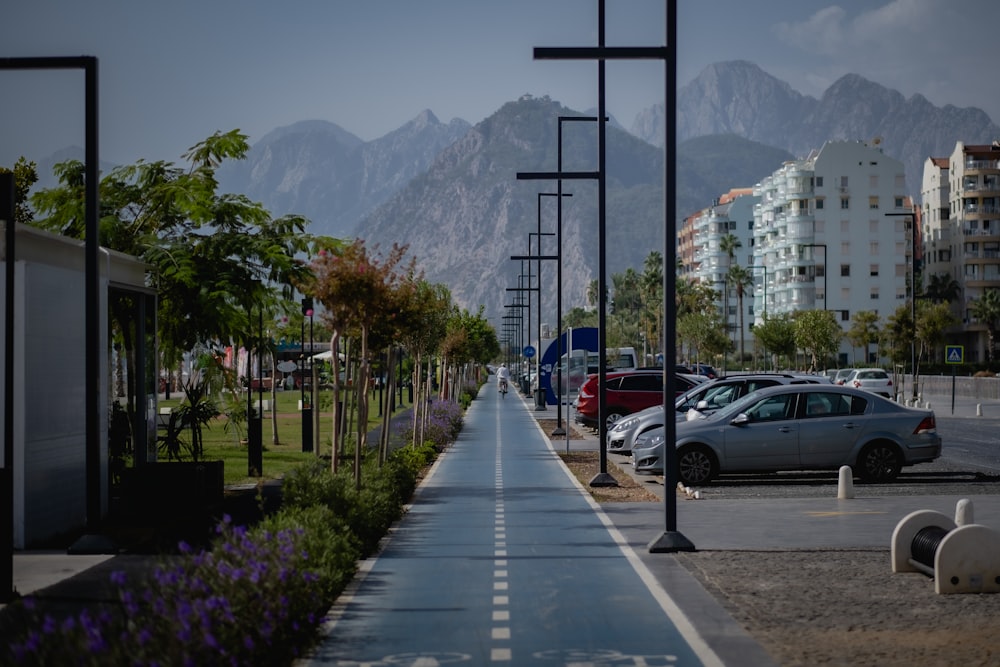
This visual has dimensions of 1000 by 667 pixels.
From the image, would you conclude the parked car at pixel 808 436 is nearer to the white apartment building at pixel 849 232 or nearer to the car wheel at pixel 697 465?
the car wheel at pixel 697 465

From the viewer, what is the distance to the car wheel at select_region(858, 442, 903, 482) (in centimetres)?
2402

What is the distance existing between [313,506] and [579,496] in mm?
8759

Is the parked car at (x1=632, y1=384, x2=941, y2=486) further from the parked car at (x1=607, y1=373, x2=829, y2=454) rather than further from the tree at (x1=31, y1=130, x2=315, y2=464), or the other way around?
the tree at (x1=31, y1=130, x2=315, y2=464)

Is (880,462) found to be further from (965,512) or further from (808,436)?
(965,512)

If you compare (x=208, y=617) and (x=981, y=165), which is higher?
(x=981, y=165)

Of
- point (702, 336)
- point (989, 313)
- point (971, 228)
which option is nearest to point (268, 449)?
point (702, 336)

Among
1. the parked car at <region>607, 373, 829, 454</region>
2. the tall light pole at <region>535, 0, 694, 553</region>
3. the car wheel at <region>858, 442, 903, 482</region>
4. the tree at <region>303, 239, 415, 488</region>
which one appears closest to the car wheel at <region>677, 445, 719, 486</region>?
the car wheel at <region>858, 442, 903, 482</region>

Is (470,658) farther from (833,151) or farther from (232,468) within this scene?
(833,151)

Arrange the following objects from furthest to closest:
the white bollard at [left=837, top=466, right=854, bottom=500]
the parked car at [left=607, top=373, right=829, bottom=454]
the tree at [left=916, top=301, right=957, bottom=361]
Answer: the tree at [left=916, top=301, right=957, bottom=361] → the parked car at [left=607, top=373, right=829, bottom=454] → the white bollard at [left=837, top=466, right=854, bottom=500]

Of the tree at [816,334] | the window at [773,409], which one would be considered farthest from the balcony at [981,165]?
the window at [773,409]

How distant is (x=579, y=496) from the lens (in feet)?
72.6

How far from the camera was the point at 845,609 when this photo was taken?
11328 millimetres

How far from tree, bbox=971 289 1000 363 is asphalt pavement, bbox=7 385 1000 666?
106 m

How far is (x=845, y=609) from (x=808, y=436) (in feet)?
41.6
